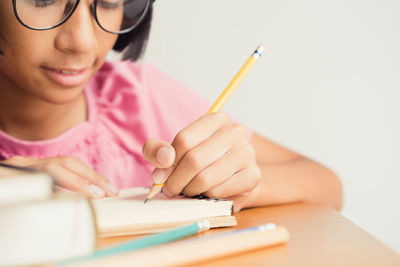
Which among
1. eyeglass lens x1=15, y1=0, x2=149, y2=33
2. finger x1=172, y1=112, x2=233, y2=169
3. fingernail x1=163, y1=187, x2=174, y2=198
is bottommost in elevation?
fingernail x1=163, y1=187, x2=174, y2=198

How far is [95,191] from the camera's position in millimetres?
482

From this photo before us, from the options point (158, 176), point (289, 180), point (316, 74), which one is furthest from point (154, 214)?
point (316, 74)

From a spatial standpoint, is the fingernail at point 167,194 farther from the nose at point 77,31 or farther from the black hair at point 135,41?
the black hair at point 135,41

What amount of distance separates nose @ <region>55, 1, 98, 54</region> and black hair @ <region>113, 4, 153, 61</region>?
203 millimetres

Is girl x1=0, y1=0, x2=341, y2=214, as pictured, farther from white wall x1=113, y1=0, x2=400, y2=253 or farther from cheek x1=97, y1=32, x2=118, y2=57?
white wall x1=113, y1=0, x2=400, y2=253

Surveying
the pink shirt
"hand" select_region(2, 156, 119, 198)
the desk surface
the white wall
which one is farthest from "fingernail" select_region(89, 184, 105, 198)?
the white wall

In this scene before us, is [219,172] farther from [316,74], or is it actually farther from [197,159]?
[316,74]

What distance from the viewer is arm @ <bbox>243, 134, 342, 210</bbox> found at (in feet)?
1.87

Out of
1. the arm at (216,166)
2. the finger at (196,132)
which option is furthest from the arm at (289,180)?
the finger at (196,132)

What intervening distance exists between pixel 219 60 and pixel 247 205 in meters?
0.66

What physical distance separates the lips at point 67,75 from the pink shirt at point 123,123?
154 mm

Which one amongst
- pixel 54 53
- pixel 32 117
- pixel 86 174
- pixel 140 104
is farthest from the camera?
pixel 140 104

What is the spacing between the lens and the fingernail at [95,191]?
0.48m

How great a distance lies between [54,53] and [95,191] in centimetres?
23
